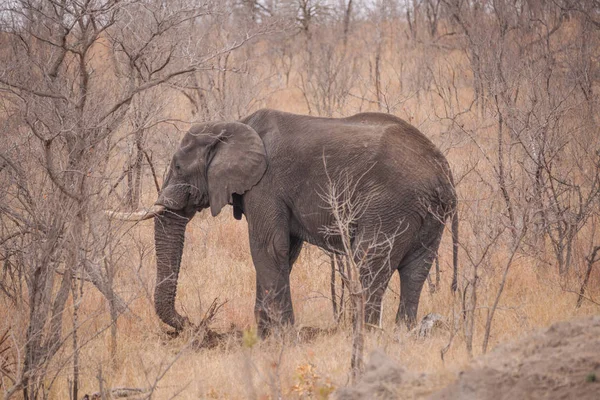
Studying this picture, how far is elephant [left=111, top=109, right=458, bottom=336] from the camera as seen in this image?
7273 mm

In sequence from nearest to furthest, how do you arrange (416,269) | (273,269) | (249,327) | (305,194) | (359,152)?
(359,152) < (416,269) < (305,194) < (273,269) < (249,327)

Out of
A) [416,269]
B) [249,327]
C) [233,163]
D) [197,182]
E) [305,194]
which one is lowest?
[249,327]

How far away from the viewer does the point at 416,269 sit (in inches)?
297

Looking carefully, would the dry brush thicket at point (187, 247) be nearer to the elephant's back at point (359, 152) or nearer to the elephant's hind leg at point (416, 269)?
the elephant's hind leg at point (416, 269)

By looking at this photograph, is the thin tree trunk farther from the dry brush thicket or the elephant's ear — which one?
the elephant's ear

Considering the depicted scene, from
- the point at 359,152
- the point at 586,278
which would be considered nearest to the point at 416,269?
the point at 359,152

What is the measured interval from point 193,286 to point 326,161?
2717mm

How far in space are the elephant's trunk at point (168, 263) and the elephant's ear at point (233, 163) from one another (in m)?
0.48

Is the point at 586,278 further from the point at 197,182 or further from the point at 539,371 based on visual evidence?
the point at 197,182

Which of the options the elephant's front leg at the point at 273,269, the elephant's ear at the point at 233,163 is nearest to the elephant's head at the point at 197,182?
the elephant's ear at the point at 233,163

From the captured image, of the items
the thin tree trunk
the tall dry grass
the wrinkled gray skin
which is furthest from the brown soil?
the thin tree trunk

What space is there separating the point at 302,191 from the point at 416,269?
129 cm

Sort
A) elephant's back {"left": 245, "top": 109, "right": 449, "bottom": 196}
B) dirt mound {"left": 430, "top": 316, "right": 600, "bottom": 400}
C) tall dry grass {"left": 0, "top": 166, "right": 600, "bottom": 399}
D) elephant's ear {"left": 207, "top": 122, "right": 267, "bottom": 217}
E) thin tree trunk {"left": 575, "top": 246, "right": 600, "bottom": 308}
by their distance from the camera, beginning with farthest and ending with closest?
elephant's ear {"left": 207, "top": 122, "right": 267, "bottom": 217} < thin tree trunk {"left": 575, "top": 246, "right": 600, "bottom": 308} < elephant's back {"left": 245, "top": 109, "right": 449, "bottom": 196} < tall dry grass {"left": 0, "top": 166, "right": 600, "bottom": 399} < dirt mound {"left": 430, "top": 316, "right": 600, "bottom": 400}

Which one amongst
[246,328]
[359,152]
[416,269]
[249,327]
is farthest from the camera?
[249,327]
